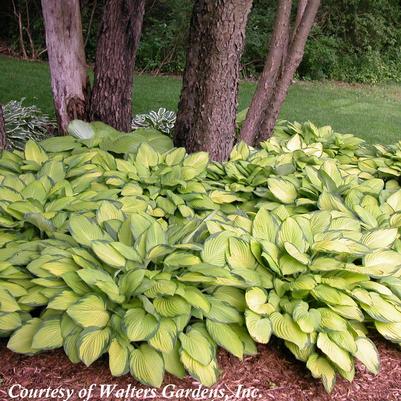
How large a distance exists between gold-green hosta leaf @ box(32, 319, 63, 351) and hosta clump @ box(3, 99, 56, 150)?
125 inches

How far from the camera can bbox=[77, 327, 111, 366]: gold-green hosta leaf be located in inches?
83.5

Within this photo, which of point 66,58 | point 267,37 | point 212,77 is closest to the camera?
point 212,77

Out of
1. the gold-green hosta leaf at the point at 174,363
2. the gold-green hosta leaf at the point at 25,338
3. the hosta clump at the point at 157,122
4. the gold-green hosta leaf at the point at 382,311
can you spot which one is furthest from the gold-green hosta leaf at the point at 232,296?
the hosta clump at the point at 157,122

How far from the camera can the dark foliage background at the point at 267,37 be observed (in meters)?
12.7

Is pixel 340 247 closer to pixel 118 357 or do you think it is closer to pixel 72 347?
pixel 118 357

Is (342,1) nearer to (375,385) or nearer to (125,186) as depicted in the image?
(125,186)

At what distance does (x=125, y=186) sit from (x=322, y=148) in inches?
86.4

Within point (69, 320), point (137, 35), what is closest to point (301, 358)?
point (69, 320)

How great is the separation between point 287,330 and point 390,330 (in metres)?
0.56

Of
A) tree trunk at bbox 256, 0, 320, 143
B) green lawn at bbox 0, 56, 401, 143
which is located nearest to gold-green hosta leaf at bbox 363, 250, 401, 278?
tree trunk at bbox 256, 0, 320, 143

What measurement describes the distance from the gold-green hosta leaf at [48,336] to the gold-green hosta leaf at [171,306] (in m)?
0.43

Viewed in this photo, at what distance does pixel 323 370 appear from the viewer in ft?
7.57

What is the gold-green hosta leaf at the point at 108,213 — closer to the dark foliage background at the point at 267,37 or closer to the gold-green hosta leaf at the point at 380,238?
the gold-green hosta leaf at the point at 380,238

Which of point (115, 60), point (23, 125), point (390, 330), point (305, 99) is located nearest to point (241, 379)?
point (390, 330)
